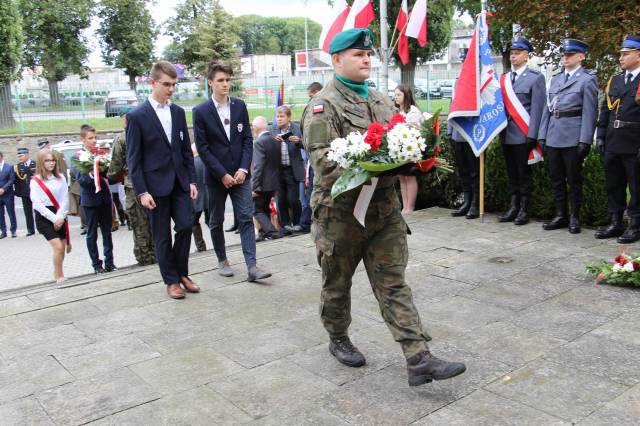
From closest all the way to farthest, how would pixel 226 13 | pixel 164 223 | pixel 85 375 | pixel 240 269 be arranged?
1. pixel 85 375
2. pixel 164 223
3. pixel 240 269
4. pixel 226 13

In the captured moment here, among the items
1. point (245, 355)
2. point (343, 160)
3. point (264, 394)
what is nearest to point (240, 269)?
point (245, 355)

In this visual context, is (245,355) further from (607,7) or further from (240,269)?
(607,7)

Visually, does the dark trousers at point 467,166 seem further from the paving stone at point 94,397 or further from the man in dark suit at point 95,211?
the paving stone at point 94,397

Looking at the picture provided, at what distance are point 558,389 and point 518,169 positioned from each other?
4.96 metres

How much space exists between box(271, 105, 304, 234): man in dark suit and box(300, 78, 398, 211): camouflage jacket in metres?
4.94

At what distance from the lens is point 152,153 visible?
5.70 metres

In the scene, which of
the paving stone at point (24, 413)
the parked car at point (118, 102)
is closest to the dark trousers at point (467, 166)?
the paving stone at point (24, 413)

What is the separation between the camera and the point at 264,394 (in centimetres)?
377

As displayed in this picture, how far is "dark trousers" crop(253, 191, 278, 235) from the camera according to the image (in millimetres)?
9125

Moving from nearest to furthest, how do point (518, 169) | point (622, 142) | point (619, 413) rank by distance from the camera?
1. point (619, 413)
2. point (622, 142)
3. point (518, 169)

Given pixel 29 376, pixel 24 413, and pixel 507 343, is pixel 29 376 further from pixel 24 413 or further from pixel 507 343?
pixel 507 343

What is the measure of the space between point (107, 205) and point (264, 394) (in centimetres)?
523

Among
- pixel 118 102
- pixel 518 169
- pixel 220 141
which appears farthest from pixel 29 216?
pixel 118 102

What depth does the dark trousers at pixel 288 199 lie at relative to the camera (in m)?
9.35
